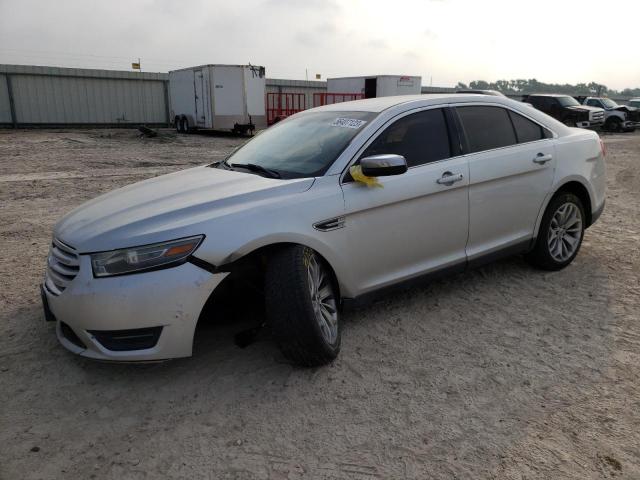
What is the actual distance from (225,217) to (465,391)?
168cm

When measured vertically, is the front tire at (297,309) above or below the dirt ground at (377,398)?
above

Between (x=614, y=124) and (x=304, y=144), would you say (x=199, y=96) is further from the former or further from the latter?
(x=614, y=124)

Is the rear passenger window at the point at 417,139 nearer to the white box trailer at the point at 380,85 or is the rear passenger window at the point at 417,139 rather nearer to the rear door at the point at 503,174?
the rear door at the point at 503,174

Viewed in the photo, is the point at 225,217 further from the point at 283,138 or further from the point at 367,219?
the point at 283,138

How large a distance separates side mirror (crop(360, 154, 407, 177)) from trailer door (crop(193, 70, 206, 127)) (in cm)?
1966

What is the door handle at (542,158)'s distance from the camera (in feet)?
14.5

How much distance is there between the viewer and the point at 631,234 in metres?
6.14

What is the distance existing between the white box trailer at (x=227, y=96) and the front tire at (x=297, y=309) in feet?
62.8

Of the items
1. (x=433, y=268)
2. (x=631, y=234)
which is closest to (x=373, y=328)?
(x=433, y=268)

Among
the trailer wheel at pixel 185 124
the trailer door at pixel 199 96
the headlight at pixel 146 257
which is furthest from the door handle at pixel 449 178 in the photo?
the trailer wheel at pixel 185 124

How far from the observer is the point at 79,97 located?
2572cm

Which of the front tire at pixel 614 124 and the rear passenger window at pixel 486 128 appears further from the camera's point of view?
the front tire at pixel 614 124

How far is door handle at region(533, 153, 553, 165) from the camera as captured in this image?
441 centimetres

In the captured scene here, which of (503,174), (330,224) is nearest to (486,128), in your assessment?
(503,174)
